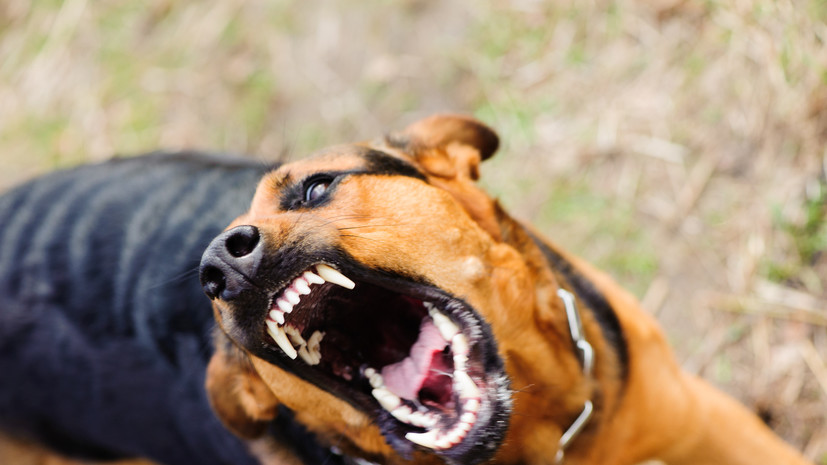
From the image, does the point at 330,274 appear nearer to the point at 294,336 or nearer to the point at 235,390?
the point at 294,336

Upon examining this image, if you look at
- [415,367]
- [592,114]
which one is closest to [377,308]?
[415,367]

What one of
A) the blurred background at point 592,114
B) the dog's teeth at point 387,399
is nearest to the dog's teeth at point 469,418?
the dog's teeth at point 387,399

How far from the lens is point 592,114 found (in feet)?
15.8

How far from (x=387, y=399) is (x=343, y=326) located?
0.43 meters

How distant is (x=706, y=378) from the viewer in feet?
13.2

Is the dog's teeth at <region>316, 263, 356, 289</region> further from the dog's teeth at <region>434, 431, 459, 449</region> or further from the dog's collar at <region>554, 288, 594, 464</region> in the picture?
the dog's collar at <region>554, 288, 594, 464</region>

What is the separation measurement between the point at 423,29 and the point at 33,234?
314 centimetres

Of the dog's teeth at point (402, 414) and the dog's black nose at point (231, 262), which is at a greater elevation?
the dog's black nose at point (231, 262)

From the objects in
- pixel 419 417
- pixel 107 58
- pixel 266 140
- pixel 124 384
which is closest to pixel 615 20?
pixel 266 140

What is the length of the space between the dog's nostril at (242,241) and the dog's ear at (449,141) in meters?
0.99

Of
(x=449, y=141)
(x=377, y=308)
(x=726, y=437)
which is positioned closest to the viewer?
(x=377, y=308)

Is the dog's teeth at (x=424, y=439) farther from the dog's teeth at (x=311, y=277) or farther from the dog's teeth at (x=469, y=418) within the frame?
the dog's teeth at (x=311, y=277)

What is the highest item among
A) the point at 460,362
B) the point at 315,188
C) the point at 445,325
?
the point at 315,188

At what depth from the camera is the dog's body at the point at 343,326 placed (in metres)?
2.41
